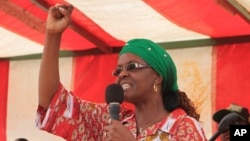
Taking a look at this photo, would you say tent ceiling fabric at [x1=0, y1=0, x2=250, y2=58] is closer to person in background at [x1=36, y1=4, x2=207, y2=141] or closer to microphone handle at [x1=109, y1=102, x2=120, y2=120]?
person in background at [x1=36, y1=4, x2=207, y2=141]

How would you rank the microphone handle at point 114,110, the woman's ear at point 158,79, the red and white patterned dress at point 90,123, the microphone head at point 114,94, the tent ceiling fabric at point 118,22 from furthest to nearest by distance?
the tent ceiling fabric at point 118,22
the woman's ear at point 158,79
the red and white patterned dress at point 90,123
the microphone head at point 114,94
the microphone handle at point 114,110

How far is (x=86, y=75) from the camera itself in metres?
5.32

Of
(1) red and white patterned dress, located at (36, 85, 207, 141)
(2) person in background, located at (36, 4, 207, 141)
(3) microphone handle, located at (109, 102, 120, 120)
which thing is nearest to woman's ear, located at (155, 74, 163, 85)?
(2) person in background, located at (36, 4, 207, 141)

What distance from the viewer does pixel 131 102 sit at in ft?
7.95

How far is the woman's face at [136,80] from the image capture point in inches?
93.2

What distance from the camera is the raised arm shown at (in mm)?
2355

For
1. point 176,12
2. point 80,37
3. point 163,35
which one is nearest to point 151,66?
point 176,12

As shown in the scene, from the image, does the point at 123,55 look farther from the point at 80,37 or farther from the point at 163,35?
the point at 80,37

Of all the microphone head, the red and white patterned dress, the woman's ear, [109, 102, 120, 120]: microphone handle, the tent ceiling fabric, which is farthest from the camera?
the tent ceiling fabric

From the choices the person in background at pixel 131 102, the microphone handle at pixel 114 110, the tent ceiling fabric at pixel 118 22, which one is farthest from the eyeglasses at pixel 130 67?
the tent ceiling fabric at pixel 118 22

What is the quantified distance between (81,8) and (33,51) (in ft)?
3.16

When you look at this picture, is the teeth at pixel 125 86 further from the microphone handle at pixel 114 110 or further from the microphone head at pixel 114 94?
the microphone handle at pixel 114 110

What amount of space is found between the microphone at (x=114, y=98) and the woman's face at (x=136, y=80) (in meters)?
0.16

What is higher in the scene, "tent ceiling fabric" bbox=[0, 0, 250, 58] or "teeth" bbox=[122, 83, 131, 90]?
"tent ceiling fabric" bbox=[0, 0, 250, 58]
